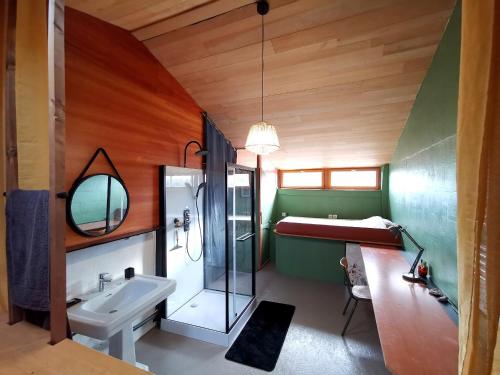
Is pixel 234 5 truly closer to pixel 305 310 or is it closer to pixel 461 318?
pixel 461 318

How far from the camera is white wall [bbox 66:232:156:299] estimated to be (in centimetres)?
160

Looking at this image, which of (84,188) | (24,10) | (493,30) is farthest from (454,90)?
(84,188)

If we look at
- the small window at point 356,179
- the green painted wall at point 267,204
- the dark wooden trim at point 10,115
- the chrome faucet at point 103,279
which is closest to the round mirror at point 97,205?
the chrome faucet at point 103,279

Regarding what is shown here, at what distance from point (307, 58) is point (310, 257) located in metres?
2.94

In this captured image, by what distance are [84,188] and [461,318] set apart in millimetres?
2058

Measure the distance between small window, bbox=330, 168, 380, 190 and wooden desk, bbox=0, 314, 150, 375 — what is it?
4.18 metres

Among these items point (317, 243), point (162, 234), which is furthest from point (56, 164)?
point (317, 243)

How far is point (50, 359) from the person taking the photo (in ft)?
2.41

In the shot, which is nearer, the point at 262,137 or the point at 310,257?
the point at 262,137

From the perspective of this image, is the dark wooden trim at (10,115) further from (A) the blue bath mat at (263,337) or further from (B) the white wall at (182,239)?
(A) the blue bath mat at (263,337)

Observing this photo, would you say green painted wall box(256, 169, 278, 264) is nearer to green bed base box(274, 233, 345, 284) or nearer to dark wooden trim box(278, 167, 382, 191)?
dark wooden trim box(278, 167, 382, 191)

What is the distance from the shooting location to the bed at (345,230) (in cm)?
Result: 310

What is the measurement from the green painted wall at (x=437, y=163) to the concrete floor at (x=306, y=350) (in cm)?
97

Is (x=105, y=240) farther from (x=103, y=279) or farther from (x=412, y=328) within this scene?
(x=412, y=328)
